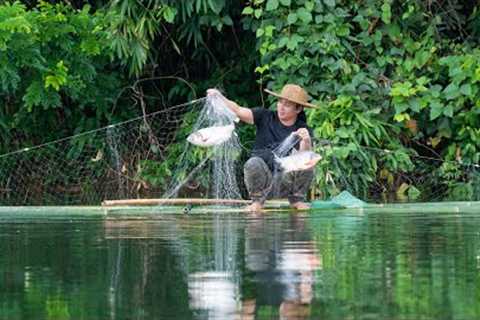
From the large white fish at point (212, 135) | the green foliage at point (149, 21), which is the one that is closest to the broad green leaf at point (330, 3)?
the green foliage at point (149, 21)

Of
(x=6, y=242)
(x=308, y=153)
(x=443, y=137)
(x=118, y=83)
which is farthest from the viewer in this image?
(x=118, y=83)

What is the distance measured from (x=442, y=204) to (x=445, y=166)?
2950 millimetres

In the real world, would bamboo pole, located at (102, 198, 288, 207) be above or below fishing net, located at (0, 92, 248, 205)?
below

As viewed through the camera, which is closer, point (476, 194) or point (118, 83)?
point (476, 194)

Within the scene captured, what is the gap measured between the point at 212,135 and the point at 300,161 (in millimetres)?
828

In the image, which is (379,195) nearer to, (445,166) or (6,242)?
(445,166)

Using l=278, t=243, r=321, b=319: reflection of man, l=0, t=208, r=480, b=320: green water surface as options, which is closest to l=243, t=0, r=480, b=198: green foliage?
l=0, t=208, r=480, b=320: green water surface

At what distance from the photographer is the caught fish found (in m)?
12.7

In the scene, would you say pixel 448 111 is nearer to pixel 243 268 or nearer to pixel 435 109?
pixel 435 109

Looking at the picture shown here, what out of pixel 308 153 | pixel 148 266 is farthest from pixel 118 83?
pixel 148 266

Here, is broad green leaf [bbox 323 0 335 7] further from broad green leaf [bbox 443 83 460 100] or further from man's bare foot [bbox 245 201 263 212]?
man's bare foot [bbox 245 201 263 212]

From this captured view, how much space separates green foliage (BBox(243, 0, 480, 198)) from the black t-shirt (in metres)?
2.50

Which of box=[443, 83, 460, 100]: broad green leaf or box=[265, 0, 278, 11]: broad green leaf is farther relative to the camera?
box=[265, 0, 278, 11]: broad green leaf

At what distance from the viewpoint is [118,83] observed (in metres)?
18.5
